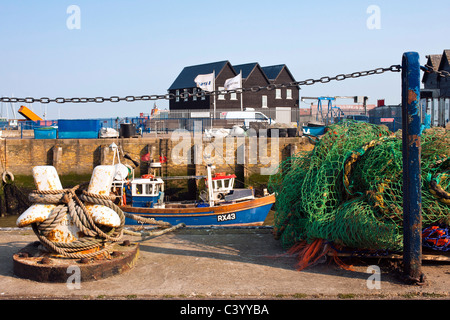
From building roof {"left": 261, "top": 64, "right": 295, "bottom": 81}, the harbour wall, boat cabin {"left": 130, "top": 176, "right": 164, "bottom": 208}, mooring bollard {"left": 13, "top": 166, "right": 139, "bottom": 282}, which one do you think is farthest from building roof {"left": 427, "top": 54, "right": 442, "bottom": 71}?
mooring bollard {"left": 13, "top": 166, "right": 139, "bottom": 282}

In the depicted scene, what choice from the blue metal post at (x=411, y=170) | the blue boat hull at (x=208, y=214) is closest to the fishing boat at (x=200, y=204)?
the blue boat hull at (x=208, y=214)

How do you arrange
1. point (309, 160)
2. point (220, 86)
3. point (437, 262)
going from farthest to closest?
point (220, 86) < point (309, 160) < point (437, 262)

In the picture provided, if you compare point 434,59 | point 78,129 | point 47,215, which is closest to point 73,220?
point 47,215

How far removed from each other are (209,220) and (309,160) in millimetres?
11882

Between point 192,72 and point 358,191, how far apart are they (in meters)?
51.7

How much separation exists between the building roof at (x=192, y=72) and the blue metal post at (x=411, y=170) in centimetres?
4832

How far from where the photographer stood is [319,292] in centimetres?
462

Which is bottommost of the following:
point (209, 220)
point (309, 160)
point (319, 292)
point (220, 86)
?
point (209, 220)

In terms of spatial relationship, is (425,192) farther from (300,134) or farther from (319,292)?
(300,134)

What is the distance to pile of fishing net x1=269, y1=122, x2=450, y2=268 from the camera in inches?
200

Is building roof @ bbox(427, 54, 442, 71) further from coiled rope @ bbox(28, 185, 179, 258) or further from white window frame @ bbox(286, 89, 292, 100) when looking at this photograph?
coiled rope @ bbox(28, 185, 179, 258)

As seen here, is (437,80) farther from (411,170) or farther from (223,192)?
(411,170)

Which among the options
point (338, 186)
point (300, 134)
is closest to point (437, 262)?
point (338, 186)

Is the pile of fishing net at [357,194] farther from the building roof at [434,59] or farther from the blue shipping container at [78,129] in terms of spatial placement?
the building roof at [434,59]
